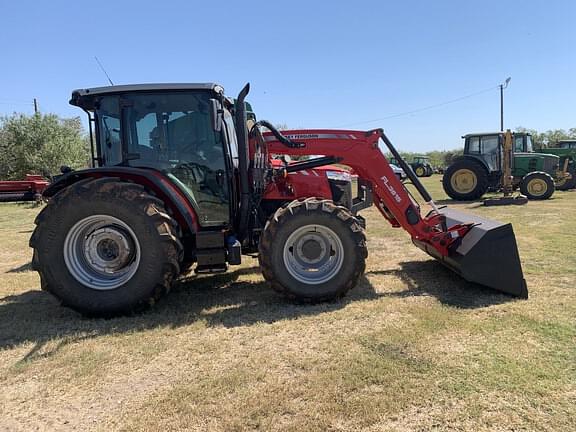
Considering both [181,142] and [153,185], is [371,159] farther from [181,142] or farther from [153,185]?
[153,185]

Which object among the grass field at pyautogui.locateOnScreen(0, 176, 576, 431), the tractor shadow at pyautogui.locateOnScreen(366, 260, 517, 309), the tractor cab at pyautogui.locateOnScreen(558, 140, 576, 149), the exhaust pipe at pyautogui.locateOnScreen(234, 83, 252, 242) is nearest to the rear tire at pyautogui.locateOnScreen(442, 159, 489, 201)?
the tractor cab at pyautogui.locateOnScreen(558, 140, 576, 149)

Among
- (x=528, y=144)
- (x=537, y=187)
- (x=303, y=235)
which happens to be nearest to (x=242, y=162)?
(x=303, y=235)

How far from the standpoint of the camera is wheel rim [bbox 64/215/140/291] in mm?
4070

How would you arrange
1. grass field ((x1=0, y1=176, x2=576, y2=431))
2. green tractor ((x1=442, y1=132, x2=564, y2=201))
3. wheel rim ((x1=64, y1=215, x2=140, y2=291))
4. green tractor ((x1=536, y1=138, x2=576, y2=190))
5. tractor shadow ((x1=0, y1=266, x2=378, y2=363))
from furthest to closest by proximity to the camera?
green tractor ((x1=536, y1=138, x2=576, y2=190))
green tractor ((x1=442, y1=132, x2=564, y2=201))
wheel rim ((x1=64, y1=215, x2=140, y2=291))
tractor shadow ((x1=0, y1=266, x2=378, y2=363))
grass field ((x1=0, y1=176, x2=576, y2=431))

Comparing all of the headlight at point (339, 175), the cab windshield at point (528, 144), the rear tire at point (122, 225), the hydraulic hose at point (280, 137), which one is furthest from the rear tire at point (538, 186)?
the rear tire at point (122, 225)

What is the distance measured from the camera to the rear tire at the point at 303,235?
421cm

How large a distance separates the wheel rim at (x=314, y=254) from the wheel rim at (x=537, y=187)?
12869 mm

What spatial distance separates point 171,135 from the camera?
4.34m

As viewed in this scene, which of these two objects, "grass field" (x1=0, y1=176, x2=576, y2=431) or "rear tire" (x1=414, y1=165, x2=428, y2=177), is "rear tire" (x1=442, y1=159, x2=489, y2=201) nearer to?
"grass field" (x1=0, y1=176, x2=576, y2=431)

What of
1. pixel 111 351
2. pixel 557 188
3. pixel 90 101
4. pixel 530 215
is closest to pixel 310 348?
pixel 111 351

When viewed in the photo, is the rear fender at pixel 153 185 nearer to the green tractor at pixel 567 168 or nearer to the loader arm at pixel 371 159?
the loader arm at pixel 371 159

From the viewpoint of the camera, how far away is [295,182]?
4961 millimetres

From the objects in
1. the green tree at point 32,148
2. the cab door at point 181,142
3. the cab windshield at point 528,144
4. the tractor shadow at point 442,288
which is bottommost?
the tractor shadow at point 442,288

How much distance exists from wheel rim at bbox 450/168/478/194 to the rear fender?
12808 millimetres
